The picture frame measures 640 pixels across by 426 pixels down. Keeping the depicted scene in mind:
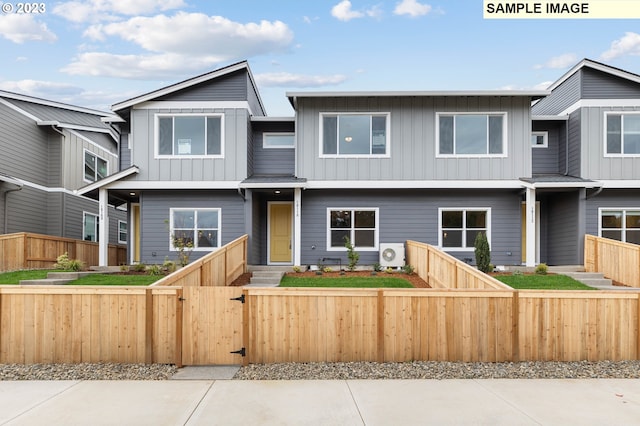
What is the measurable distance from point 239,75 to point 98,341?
10.4 metres

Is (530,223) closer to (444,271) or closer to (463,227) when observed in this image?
(463,227)

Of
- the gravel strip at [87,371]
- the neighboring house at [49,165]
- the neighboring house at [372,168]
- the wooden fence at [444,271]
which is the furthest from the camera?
the neighboring house at [49,165]

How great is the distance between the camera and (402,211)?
50.9 feet

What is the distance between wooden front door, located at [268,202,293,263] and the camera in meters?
16.3

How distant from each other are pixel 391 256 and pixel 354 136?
13.6ft

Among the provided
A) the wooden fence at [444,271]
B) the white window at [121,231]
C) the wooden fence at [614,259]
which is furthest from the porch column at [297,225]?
the white window at [121,231]

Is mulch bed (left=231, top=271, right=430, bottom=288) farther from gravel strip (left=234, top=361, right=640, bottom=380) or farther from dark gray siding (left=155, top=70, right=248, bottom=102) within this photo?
dark gray siding (left=155, top=70, right=248, bottom=102)

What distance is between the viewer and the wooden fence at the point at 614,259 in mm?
12203

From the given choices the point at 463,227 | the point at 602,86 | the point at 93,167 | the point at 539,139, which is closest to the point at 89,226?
the point at 93,167

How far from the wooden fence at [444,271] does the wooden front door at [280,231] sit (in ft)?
13.9

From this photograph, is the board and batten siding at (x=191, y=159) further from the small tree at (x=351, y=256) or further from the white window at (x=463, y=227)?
the white window at (x=463, y=227)
